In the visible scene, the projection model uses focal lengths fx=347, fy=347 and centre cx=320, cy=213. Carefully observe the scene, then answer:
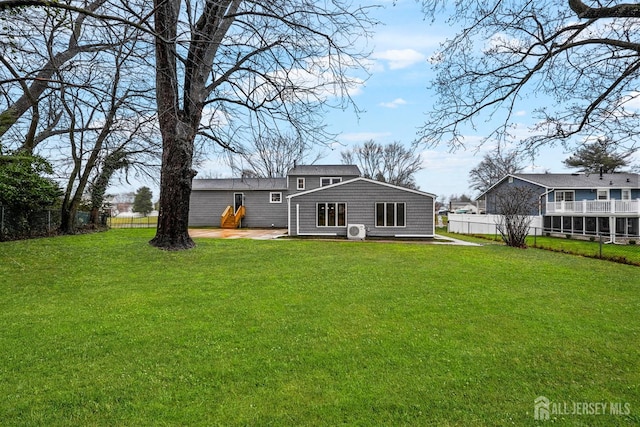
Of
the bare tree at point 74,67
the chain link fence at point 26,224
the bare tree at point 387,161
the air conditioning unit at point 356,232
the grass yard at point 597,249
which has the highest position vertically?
the bare tree at point 387,161

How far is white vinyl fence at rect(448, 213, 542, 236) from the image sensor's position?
82.8 ft

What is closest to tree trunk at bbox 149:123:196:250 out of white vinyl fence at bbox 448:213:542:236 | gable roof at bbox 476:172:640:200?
white vinyl fence at bbox 448:213:542:236

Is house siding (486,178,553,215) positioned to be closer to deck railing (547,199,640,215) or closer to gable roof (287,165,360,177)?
deck railing (547,199,640,215)

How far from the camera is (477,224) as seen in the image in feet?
85.6

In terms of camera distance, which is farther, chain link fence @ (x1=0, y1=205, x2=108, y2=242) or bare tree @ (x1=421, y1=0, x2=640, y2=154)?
chain link fence @ (x1=0, y1=205, x2=108, y2=242)

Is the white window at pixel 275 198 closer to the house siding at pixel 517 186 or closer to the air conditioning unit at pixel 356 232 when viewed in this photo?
the air conditioning unit at pixel 356 232

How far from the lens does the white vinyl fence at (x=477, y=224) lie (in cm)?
2525

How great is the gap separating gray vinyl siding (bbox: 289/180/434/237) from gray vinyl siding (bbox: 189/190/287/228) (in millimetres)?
7223

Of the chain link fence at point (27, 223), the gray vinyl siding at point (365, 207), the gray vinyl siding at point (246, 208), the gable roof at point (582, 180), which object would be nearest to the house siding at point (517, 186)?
the gable roof at point (582, 180)

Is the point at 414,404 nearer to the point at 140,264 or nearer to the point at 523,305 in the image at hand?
the point at 523,305

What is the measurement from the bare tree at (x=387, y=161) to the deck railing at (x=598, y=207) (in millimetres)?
14829

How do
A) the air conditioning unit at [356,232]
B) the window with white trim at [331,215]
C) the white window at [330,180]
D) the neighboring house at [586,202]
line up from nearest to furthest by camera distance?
the air conditioning unit at [356,232]
the window with white trim at [331,215]
the neighboring house at [586,202]
the white window at [330,180]

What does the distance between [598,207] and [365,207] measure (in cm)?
1566

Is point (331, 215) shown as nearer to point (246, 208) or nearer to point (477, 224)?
point (246, 208)
